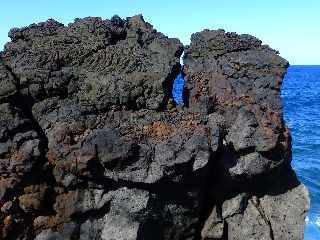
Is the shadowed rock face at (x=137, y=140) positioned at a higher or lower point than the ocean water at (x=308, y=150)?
higher

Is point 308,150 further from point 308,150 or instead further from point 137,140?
point 137,140

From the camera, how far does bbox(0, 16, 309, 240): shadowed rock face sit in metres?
6.84

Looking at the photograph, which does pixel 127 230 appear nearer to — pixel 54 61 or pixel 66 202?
pixel 66 202

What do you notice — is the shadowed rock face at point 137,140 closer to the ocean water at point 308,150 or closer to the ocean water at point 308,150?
the ocean water at point 308,150

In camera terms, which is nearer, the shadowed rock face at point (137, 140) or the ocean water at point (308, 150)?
the shadowed rock face at point (137, 140)

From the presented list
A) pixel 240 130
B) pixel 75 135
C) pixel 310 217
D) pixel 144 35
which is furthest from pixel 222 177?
pixel 310 217

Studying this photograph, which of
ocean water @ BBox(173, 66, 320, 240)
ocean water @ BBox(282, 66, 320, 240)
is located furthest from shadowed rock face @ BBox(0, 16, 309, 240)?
ocean water @ BBox(282, 66, 320, 240)

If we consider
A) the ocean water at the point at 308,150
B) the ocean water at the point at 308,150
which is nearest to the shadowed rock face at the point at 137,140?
the ocean water at the point at 308,150

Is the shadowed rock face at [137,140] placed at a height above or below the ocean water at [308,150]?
above

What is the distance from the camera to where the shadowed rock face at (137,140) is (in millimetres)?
6844

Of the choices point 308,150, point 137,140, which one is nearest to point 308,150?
point 308,150

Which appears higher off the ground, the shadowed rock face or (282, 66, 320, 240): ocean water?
the shadowed rock face

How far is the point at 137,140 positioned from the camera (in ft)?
23.0

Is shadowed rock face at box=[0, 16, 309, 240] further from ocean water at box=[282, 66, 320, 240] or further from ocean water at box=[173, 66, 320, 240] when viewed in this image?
ocean water at box=[282, 66, 320, 240]
